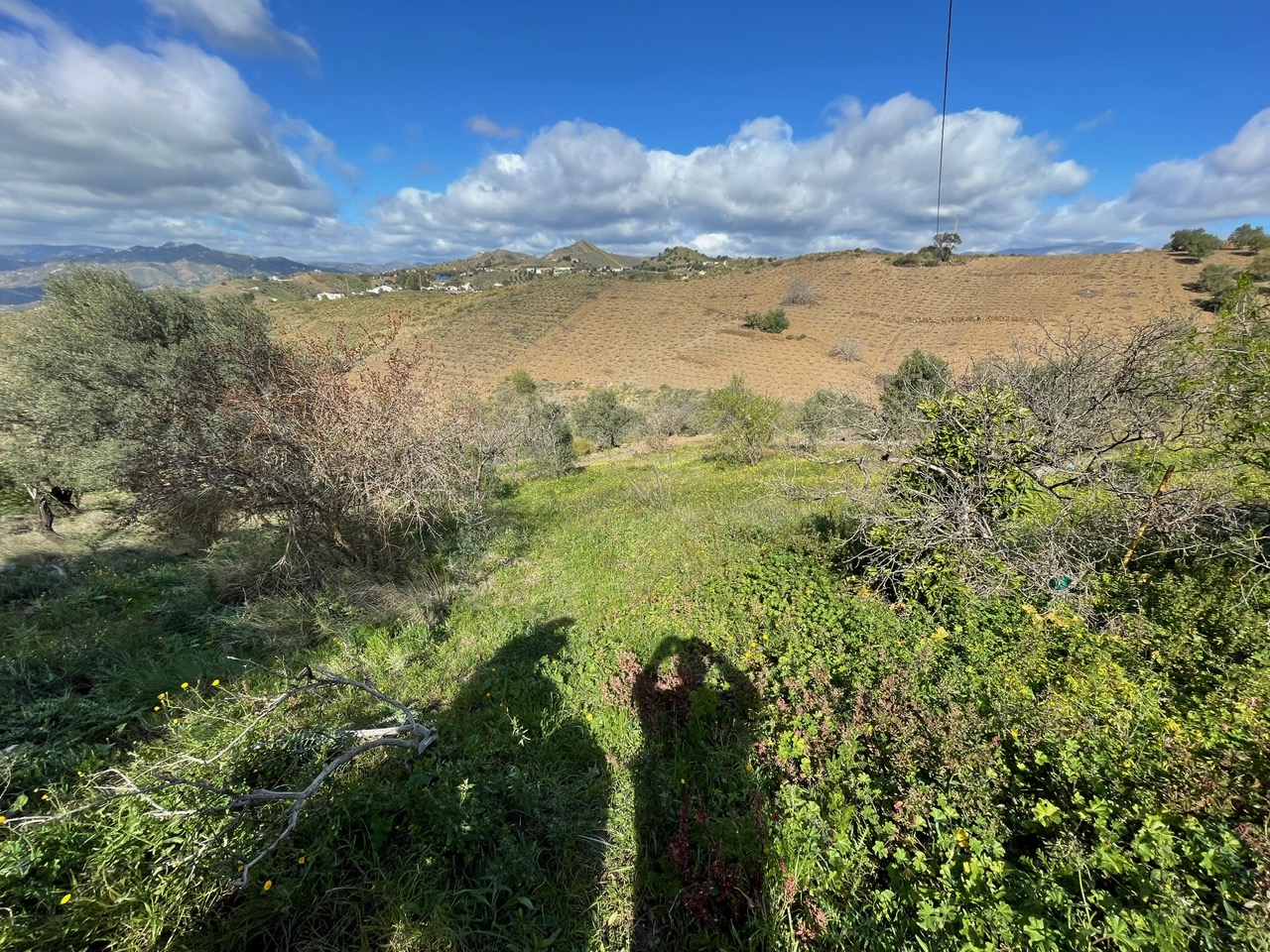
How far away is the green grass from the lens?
2.22m

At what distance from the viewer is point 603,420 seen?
73.4ft

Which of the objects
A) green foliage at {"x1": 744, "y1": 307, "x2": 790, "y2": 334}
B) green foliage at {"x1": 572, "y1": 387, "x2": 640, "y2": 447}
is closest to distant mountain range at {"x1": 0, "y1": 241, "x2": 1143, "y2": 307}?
green foliage at {"x1": 572, "y1": 387, "x2": 640, "y2": 447}

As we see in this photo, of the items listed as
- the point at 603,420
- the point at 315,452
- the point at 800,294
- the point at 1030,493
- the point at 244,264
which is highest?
the point at 244,264

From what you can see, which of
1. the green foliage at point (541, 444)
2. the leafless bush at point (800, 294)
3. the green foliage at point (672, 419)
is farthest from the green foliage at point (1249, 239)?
the green foliage at point (541, 444)

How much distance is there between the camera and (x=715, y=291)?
2087 inches

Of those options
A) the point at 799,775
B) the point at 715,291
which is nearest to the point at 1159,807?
the point at 799,775

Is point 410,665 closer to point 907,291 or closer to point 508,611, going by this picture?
point 508,611

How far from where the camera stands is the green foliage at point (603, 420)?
22406 mm

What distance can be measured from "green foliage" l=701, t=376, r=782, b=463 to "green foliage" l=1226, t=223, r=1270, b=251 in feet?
189

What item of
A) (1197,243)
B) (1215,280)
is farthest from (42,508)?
(1197,243)

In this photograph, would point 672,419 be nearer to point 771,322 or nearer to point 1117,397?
point 1117,397

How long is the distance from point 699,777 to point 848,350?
1455 inches

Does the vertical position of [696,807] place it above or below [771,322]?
below

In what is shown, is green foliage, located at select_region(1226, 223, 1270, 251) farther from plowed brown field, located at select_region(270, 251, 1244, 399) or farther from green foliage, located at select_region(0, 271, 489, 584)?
green foliage, located at select_region(0, 271, 489, 584)
